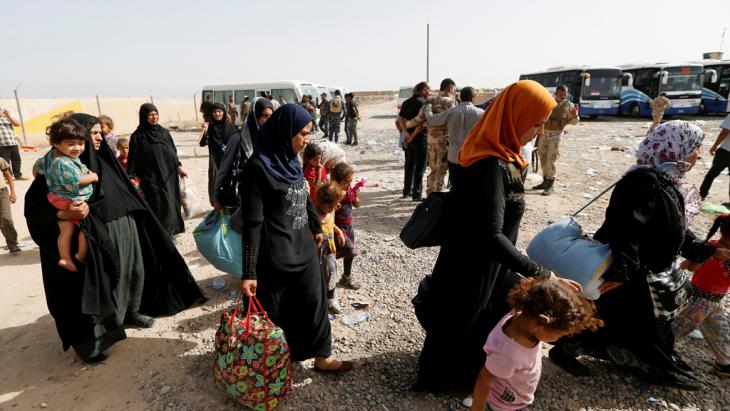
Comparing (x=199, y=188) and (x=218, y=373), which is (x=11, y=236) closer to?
(x=199, y=188)

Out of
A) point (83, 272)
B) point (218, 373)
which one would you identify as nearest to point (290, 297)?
point (218, 373)

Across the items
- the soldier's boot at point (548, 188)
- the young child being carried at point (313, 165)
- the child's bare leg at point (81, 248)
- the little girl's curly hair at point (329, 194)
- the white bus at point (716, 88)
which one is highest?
the white bus at point (716, 88)

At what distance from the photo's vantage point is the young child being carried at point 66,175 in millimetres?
2295

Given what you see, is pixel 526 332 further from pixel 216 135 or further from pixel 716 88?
pixel 716 88

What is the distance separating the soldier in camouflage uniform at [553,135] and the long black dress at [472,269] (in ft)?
16.5

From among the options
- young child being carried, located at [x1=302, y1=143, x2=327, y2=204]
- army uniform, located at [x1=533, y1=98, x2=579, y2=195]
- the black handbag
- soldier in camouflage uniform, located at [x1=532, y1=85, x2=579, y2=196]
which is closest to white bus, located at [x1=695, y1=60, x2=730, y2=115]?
soldier in camouflage uniform, located at [x1=532, y1=85, x2=579, y2=196]

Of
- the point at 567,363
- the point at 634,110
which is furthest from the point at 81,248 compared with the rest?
the point at 634,110

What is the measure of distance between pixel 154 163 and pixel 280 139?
2894mm

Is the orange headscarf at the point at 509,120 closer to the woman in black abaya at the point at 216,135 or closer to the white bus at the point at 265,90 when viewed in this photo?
the woman in black abaya at the point at 216,135

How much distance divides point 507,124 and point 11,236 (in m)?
5.39

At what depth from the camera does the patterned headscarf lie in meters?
1.95

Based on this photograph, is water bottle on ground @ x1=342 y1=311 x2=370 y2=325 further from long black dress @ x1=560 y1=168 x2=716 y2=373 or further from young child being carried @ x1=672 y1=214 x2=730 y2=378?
young child being carried @ x1=672 y1=214 x2=730 y2=378

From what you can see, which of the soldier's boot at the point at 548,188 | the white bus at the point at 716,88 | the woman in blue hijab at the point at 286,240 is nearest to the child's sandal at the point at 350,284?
the woman in blue hijab at the point at 286,240

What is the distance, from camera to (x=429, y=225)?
1963 mm
